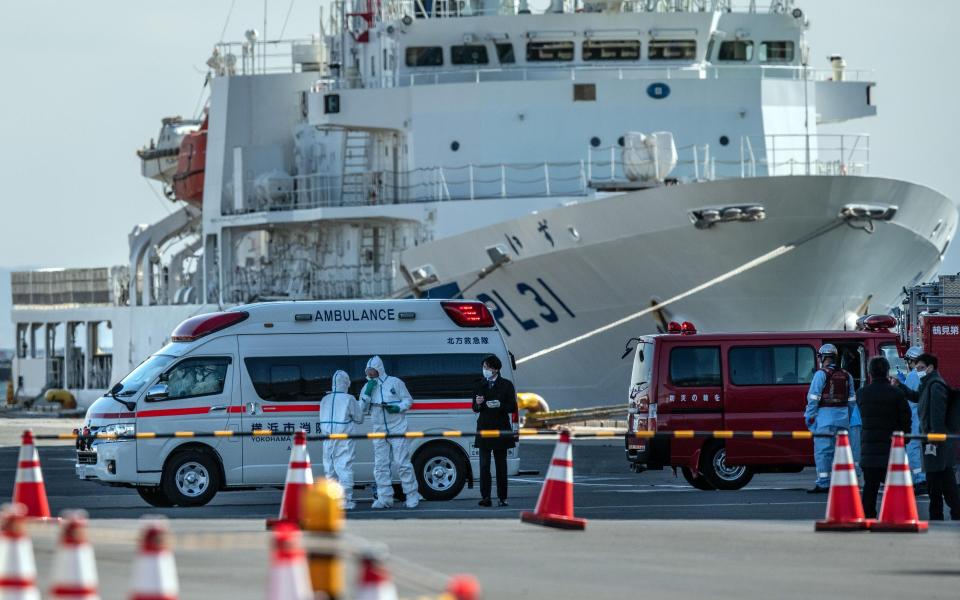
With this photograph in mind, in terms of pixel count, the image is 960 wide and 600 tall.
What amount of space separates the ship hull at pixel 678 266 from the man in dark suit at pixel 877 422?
14.1m

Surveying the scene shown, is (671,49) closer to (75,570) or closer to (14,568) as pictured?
(14,568)

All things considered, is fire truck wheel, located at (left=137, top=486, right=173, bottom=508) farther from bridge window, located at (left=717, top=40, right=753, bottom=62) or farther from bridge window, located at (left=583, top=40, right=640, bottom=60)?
bridge window, located at (left=717, top=40, right=753, bottom=62)

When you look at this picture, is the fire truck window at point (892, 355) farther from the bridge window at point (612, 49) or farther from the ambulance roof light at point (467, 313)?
the bridge window at point (612, 49)

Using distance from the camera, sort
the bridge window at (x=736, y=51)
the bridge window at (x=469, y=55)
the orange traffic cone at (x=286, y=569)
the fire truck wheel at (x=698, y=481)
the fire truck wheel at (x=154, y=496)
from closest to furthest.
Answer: the orange traffic cone at (x=286, y=569) < the fire truck wheel at (x=154, y=496) < the fire truck wheel at (x=698, y=481) < the bridge window at (x=469, y=55) < the bridge window at (x=736, y=51)

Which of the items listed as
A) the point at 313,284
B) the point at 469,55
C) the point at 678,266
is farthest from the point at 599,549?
the point at 313,284

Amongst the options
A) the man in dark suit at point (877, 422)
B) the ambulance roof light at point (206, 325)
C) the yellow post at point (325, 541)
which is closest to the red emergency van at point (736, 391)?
the ambulance roof light at point (206, 325)

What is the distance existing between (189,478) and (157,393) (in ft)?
3.01

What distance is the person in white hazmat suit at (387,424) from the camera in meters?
18.8

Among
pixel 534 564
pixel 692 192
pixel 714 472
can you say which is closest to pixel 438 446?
pixel 714 472

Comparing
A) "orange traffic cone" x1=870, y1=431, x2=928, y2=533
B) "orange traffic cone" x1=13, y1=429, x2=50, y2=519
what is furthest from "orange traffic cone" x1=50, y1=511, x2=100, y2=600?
"orange traffic cone" x1=870, y1=431, x2=928, y2=533

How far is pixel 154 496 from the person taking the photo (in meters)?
20.0

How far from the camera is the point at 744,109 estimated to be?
35406 mm

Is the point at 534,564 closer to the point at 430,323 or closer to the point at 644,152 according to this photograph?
the point at 430,323

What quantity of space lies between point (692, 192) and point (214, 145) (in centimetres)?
1815
